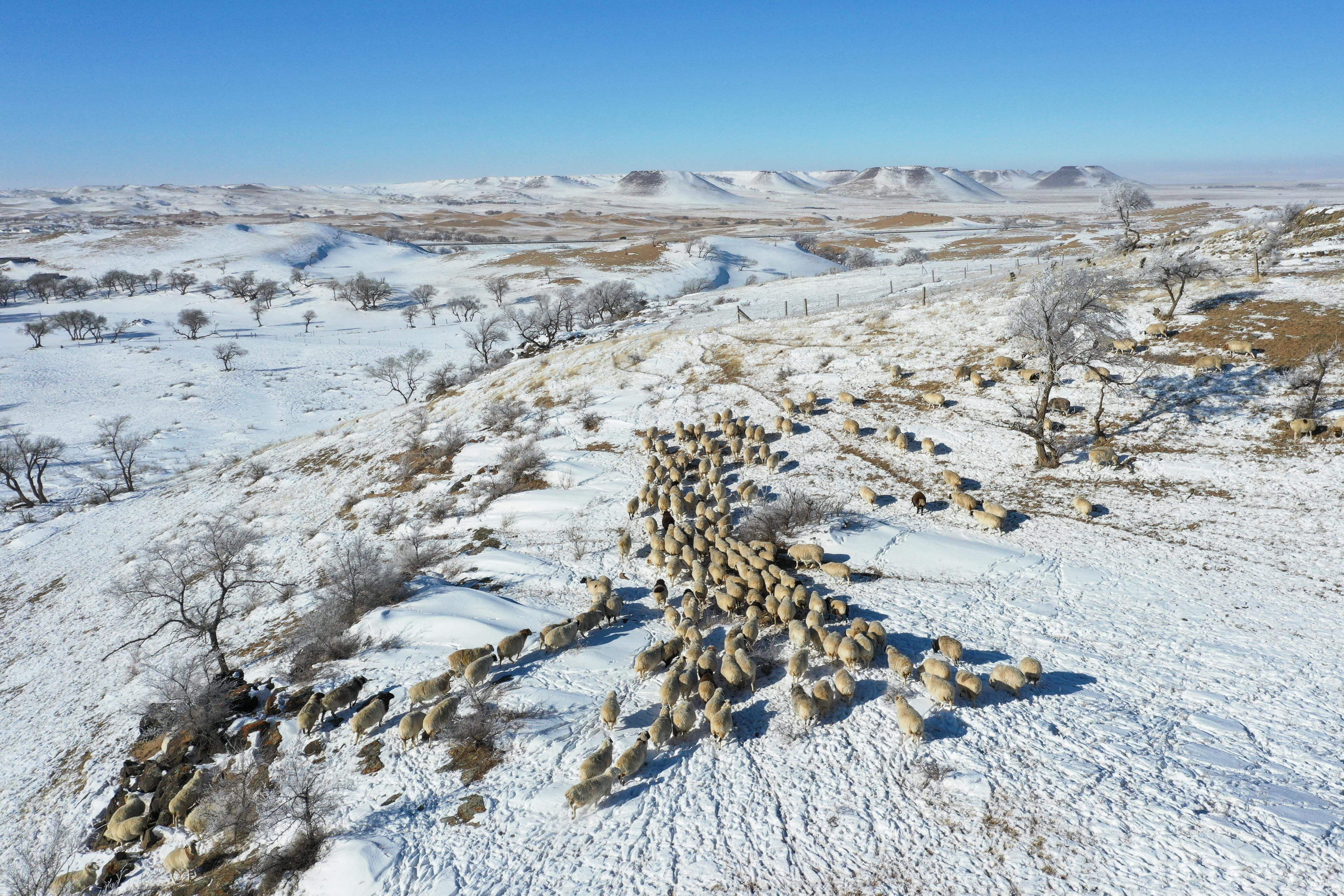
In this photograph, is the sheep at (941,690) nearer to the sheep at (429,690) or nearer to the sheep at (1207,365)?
the sheep at (429,690)

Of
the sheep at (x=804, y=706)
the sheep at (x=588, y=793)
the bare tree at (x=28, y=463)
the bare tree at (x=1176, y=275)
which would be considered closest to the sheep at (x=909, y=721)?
the sheep at (x=804, y=706)

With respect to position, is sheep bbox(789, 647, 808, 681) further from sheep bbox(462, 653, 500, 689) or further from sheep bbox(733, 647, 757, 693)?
sheep bbox(462, 653, 500, 689)

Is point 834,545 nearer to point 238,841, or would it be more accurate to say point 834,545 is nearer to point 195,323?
point 238,841

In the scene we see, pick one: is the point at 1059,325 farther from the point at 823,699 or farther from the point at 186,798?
the point at 186,798

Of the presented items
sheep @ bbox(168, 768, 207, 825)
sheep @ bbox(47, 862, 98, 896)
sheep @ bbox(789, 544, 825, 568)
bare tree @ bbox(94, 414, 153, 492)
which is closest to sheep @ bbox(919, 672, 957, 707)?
sheep @ bbox(789, 544, 825, 568)

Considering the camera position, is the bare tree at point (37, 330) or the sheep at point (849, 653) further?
the bare tree at point (37, 330)

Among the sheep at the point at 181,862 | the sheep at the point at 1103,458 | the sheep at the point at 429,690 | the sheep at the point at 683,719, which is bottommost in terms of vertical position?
the sheep at the point at 181,862

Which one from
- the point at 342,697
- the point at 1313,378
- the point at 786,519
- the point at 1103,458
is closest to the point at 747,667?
the point at 786,519
